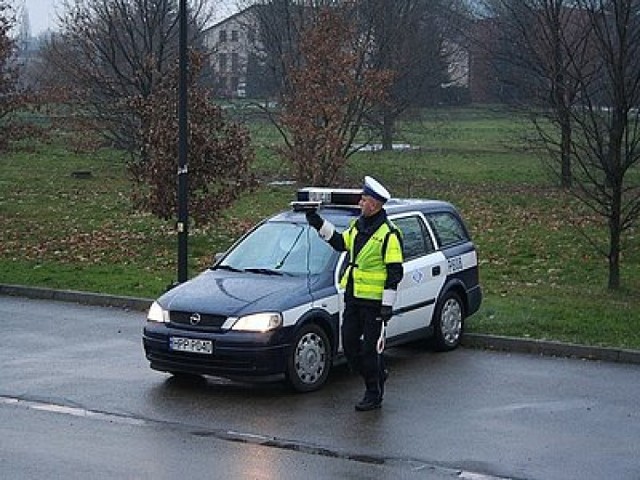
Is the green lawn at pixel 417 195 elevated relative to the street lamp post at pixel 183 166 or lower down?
lower down

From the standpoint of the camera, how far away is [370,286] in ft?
32.6

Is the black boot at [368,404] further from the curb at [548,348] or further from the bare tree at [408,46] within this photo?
the bare tree at [408,46]

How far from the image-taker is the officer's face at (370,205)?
32.9ft

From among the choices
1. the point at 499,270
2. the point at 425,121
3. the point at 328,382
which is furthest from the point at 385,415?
the point at 425,121

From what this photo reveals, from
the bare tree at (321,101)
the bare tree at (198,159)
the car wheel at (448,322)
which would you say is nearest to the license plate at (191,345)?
the car wheel at (448,322)

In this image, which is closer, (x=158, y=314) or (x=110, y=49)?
(x=158, y=314)

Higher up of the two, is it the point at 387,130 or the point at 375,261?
the point at 387,130

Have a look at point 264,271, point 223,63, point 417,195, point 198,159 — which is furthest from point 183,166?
point 223,63

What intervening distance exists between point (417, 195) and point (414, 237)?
60.9 feet

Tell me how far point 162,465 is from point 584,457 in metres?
2.97

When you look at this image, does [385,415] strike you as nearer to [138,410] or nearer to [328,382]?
[328,382]

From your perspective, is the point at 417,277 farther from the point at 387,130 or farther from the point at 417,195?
the point at 387,130

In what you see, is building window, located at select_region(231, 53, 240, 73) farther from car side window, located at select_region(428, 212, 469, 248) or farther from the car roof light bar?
the car roof light bar

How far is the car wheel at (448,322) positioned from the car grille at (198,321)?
282 centimetres
